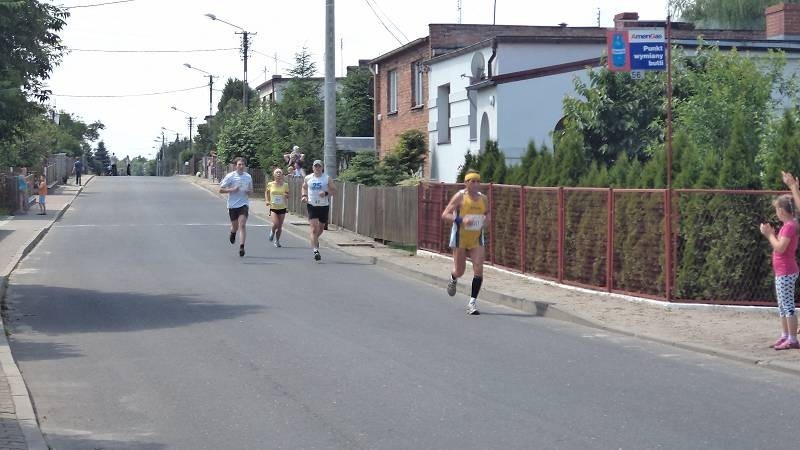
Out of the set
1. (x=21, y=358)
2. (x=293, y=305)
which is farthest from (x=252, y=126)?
(x=21, y=358)

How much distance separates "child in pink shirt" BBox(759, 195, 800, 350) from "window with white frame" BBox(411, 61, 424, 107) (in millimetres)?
28327

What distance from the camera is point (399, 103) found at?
137 feet

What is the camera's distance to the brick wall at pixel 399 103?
127 ft

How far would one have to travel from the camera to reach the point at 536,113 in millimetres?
28453

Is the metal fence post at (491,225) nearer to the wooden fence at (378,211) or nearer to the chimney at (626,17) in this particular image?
the wooden fence at (378,211)

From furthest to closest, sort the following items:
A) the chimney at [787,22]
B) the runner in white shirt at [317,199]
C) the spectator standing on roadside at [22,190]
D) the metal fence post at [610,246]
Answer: the spectator standing on roadside at [22,190]
the chimney at [787,22]
the runner in white shirt at [317,199]
the metal fence post at [610,246]

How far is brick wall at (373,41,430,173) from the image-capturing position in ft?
127

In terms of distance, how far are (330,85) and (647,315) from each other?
634 inches

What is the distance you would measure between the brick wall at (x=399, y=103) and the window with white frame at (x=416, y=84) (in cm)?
11

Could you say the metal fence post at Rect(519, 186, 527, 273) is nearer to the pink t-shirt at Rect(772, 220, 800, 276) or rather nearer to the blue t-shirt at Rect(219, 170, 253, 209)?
the blue t-shirt at Rect(219, 170, 253, 209)

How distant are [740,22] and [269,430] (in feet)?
154

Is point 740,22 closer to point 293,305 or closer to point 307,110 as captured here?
point 307,110

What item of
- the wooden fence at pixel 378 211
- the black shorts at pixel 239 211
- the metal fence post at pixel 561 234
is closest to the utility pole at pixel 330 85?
the wooden fence at pixel 378 211

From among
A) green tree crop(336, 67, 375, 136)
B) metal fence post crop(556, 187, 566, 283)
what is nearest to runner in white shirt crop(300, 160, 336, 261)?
metal fence post crop(556, 187, 566, 283)
